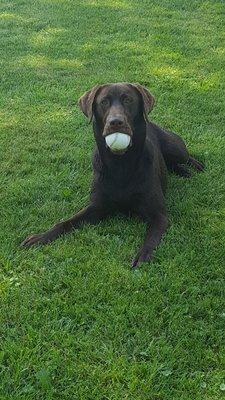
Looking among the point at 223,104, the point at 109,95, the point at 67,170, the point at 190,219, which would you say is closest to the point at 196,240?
the point at 190,219

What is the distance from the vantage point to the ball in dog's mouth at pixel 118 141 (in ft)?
13.0

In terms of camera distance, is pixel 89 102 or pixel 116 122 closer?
pixel 116 122

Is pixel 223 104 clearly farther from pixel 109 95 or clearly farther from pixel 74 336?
pixel 74 336

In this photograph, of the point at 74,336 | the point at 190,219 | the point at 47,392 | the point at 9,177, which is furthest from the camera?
the point at 9,177

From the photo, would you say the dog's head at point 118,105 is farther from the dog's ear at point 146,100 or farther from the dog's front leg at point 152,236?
the dog's front leg at point 152,236

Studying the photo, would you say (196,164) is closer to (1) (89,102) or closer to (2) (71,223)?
(1) (89,102)

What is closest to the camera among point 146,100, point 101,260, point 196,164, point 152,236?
point 101,260

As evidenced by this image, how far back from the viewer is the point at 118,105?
412 cm

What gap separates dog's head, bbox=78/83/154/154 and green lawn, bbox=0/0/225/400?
0.79 m

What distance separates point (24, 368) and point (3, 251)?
1.21 m

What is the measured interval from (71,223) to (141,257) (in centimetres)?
67

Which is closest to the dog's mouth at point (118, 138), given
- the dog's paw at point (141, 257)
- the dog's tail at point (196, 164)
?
the dog's paw at point (141, 257)

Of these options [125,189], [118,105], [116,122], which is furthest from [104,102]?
[125,189]

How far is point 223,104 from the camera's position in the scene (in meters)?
6.56
